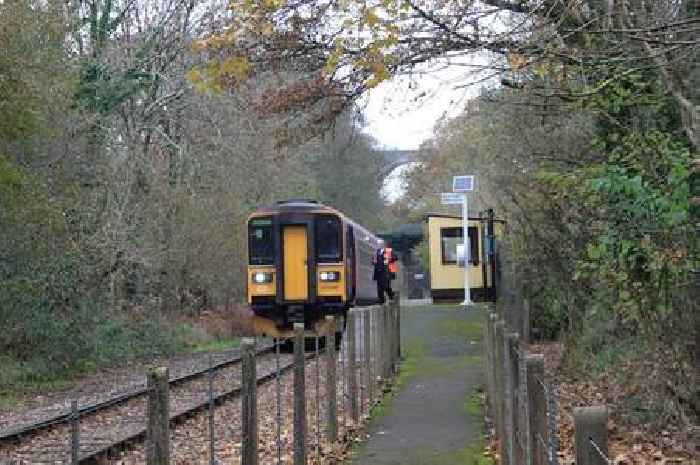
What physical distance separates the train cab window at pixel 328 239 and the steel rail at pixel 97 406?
207cm

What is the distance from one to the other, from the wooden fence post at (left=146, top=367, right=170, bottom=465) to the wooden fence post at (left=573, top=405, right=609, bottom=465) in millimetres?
2505

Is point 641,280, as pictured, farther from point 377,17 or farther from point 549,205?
point 549,205

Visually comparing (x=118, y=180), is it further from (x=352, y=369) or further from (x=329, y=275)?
(x=352, y=369)

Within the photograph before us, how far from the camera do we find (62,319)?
68.2 ft

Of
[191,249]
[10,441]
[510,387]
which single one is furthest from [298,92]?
[191,249]

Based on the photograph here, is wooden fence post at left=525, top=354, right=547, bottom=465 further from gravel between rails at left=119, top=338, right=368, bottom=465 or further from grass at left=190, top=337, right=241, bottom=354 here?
grass at left=190, top=337, right=241, bottom=354

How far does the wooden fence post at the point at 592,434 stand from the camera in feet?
8.78

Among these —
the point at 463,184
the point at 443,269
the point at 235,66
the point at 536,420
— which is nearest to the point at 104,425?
the point at 235,66

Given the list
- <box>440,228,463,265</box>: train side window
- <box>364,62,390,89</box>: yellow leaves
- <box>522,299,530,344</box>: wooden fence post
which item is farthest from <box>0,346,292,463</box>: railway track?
<box>440,228,463,265</box>: train side window

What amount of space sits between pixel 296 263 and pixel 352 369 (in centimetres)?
1205

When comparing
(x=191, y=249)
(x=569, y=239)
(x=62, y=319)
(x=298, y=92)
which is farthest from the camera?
(x=191, y=249)

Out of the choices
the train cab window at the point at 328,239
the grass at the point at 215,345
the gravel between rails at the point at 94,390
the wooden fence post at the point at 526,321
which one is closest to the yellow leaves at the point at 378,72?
the gravel between rails at the point at 94,390

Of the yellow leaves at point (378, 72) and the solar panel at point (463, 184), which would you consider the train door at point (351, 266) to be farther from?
the yellow leaves at point (378, 72)

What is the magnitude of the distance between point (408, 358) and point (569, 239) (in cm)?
627
